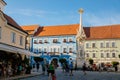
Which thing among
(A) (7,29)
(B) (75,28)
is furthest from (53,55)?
(A) (7,29)

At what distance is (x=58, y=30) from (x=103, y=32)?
1314 cm

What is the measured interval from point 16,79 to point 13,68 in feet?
14.5

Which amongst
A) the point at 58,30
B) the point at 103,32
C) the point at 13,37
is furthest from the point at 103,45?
the point at 13,37

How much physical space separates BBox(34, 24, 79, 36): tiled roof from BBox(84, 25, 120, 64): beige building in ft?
15.7

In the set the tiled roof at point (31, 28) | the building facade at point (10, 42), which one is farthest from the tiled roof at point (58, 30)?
the building facade at point (10, 42)

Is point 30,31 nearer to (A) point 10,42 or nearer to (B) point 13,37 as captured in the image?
(B) point 13,37

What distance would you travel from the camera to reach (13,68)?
27.1 meters

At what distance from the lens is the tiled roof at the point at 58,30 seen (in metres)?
73.4

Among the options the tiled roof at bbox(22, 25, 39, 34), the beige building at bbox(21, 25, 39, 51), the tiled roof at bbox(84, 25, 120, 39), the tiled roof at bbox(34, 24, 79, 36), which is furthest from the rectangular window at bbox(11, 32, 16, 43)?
the tiled roof at bbox(22, 25, 39, 34)

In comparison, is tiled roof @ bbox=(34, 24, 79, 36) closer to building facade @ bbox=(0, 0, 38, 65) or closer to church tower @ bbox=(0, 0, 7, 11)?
church tower @ bbox=(0, 0, 7, 11)

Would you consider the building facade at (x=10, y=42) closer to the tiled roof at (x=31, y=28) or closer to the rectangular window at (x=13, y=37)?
the rectangular window at (x=13, y=37)

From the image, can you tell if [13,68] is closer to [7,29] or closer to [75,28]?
[7,29]

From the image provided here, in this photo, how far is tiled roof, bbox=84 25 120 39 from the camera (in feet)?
236

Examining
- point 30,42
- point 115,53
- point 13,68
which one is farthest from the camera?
point 30,42
